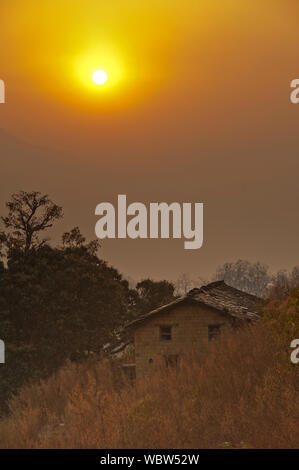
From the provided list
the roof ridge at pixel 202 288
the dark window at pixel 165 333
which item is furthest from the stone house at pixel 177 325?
the roof ridge at pixel 202 288

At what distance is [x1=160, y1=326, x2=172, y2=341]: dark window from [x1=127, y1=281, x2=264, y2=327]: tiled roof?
1240 millimetres

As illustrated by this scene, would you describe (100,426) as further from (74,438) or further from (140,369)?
(140,369)

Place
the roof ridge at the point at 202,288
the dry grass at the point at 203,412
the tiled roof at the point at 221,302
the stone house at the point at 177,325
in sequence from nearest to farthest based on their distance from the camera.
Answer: the dry grass at the point at 203,412
the tiled roof at the point at 221,302
the stone house at the point at 177,325
the roof ridge at the point at 202,288

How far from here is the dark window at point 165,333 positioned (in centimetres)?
4112

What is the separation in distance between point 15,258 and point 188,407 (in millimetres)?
32848

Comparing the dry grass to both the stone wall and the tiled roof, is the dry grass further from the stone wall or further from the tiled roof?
the stone wall

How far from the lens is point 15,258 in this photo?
43844 mm

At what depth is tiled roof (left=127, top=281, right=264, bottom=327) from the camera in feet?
129

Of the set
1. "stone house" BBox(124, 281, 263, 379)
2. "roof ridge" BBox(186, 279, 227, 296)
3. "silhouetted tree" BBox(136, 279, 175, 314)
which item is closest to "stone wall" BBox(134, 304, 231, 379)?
"stone house" BBox(124, 281, 263, 379)

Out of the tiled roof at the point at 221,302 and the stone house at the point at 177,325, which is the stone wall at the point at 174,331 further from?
the tiled roof at the point at 221,302

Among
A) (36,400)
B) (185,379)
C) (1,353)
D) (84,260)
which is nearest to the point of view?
(185,379)

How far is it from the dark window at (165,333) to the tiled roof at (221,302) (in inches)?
48.8

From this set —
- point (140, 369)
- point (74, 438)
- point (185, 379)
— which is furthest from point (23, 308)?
point (74, 438)
